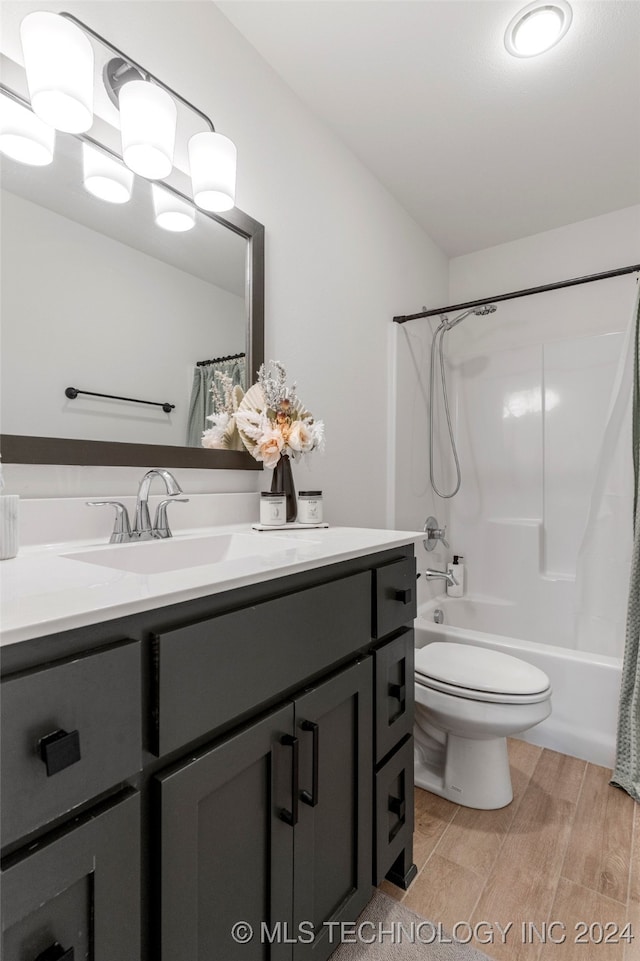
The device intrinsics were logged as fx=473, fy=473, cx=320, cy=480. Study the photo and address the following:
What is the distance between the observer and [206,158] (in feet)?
3.97

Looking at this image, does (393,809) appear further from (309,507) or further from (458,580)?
(458,580)

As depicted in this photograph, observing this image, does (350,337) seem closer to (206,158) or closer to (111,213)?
(206,158)

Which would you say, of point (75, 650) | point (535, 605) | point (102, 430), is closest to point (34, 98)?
point (102, 430)

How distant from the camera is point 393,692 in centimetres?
113

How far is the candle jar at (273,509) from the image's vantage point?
1.32 meters

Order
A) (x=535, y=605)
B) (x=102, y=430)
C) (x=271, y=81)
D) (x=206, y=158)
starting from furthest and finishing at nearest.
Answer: (x=535, y=605) → (x=271, y=81) → (x=206, y=158) → (x=102, y=430)

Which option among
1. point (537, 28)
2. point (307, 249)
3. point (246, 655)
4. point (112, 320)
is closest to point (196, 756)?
point (246, 655)

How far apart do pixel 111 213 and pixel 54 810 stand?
3.85 feet

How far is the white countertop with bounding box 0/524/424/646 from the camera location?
504 mm

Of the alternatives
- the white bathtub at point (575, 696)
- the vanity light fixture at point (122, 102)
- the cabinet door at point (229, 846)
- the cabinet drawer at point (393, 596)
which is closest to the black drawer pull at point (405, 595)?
the cabinet drawer at point (393, 596)

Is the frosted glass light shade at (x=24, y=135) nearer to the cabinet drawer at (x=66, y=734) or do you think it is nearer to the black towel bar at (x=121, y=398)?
the black towel bar at (x=121, y=398)

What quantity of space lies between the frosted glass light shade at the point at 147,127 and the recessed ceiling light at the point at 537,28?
3.63 feet

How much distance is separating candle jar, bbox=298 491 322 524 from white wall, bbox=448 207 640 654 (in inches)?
61.5

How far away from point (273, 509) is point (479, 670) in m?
0.94
